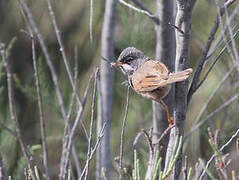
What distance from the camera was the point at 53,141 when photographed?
495 cm

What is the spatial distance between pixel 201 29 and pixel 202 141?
4.10 feet

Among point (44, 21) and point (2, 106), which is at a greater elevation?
point (44, 21)

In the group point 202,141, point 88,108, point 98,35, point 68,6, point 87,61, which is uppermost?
point 68,6

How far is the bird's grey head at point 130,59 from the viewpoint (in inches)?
108

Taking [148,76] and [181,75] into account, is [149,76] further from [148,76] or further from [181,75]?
[181,75]

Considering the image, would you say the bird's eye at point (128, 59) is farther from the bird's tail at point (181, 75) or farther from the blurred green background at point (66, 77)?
the blurred green background at point (66, 77)

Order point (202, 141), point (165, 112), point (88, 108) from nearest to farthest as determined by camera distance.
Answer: point (165, 112) → point (202, 141) → point (88, 108)

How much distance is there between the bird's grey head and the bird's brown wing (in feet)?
0.17

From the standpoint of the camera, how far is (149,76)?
2.62 m

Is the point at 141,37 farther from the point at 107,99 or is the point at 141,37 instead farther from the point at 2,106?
the point at 2,106

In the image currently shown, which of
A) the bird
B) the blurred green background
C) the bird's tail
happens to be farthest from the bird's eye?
the blurred green background

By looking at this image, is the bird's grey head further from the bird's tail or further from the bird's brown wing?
the bird's tail

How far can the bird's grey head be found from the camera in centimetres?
275

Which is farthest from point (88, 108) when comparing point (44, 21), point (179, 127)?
point (179, 127)
